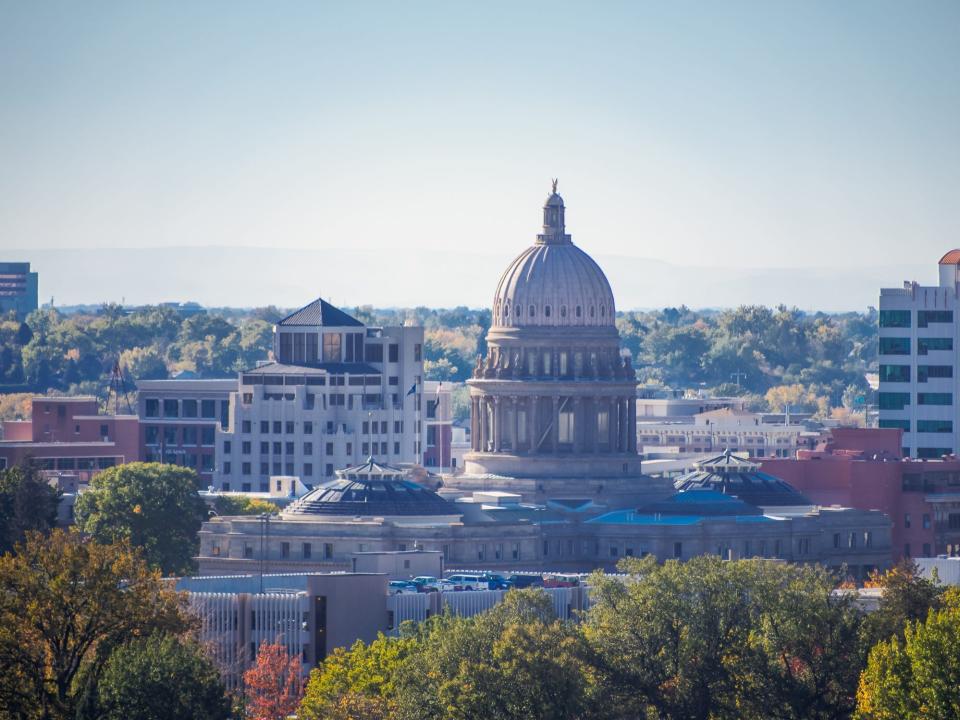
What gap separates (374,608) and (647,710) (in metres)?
22.9

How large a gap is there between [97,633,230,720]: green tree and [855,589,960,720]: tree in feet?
80.2

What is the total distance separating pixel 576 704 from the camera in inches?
6747

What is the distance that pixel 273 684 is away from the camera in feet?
613

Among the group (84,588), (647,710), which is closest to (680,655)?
(647,710)

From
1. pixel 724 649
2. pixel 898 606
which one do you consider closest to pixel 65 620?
pixel 724 649

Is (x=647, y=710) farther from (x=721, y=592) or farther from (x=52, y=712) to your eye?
(x=52, y=712)

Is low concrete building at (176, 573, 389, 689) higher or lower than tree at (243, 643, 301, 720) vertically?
higher

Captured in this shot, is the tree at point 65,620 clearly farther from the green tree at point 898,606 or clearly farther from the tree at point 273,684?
the green tree at point 898,606

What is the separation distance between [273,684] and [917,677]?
33607 mm

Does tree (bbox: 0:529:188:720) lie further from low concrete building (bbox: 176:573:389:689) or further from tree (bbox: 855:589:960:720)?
tree (bbox: 855:589:960:720)

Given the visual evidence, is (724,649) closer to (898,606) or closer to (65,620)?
(898,606)

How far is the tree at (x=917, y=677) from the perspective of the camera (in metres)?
162

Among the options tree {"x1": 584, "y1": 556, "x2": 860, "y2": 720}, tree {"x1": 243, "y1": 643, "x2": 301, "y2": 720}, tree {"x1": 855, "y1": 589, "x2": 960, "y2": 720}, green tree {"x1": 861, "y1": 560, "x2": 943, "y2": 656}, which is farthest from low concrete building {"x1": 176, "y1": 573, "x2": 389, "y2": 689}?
tree {"x1": 855, "y1": 589, "x2": 960, "y2": 720}

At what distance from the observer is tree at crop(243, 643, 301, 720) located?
602ft
